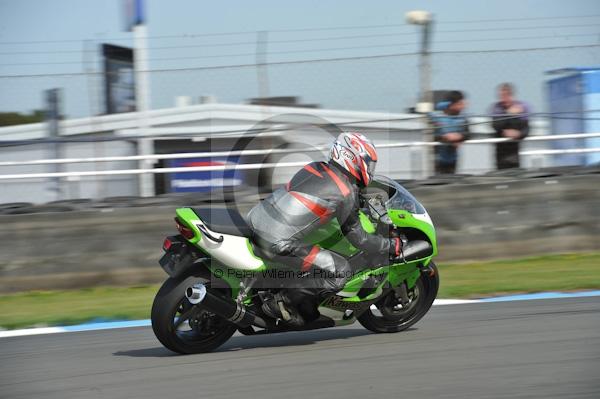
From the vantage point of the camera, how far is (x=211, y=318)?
5.66 m

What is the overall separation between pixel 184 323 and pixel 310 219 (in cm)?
114

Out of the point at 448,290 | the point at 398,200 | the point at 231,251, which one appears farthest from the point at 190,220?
the point at 448,290

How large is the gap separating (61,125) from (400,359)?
640 centimetres

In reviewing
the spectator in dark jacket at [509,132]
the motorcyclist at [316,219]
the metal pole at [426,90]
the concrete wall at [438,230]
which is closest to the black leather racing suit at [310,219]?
the motorcyclist at [316,219]

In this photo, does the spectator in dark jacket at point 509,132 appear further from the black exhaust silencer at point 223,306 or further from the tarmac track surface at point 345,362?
the black exhaust silencer at point 223,306

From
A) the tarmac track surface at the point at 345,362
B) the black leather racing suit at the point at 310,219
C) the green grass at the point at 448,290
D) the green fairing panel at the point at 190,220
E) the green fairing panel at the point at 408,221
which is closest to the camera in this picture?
the tarmac track surface at the point at 345,362

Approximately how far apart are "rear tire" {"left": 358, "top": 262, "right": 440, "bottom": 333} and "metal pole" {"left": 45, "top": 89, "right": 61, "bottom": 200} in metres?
5.05

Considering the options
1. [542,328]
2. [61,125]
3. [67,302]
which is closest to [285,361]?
[542,328]

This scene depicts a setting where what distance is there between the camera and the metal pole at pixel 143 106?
399 inches

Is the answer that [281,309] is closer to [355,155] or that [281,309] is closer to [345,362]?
[345,362]

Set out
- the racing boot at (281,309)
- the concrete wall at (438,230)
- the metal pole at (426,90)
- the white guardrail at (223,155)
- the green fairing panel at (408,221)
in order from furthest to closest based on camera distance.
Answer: the metal pole at (426,90) → the white guardrail at (223,155) → the concrete wall at (438,230) → the green fairing panel at (408,221) → the racing boot at (281,309)

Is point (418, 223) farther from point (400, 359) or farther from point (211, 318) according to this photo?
point (211, 318)

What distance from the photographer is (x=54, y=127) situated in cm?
1020

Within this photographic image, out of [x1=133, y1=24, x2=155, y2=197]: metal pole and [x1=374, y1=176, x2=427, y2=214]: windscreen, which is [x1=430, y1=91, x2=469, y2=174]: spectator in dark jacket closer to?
[x1=133, y1=24, x2=155, y2=197]: metal pole
